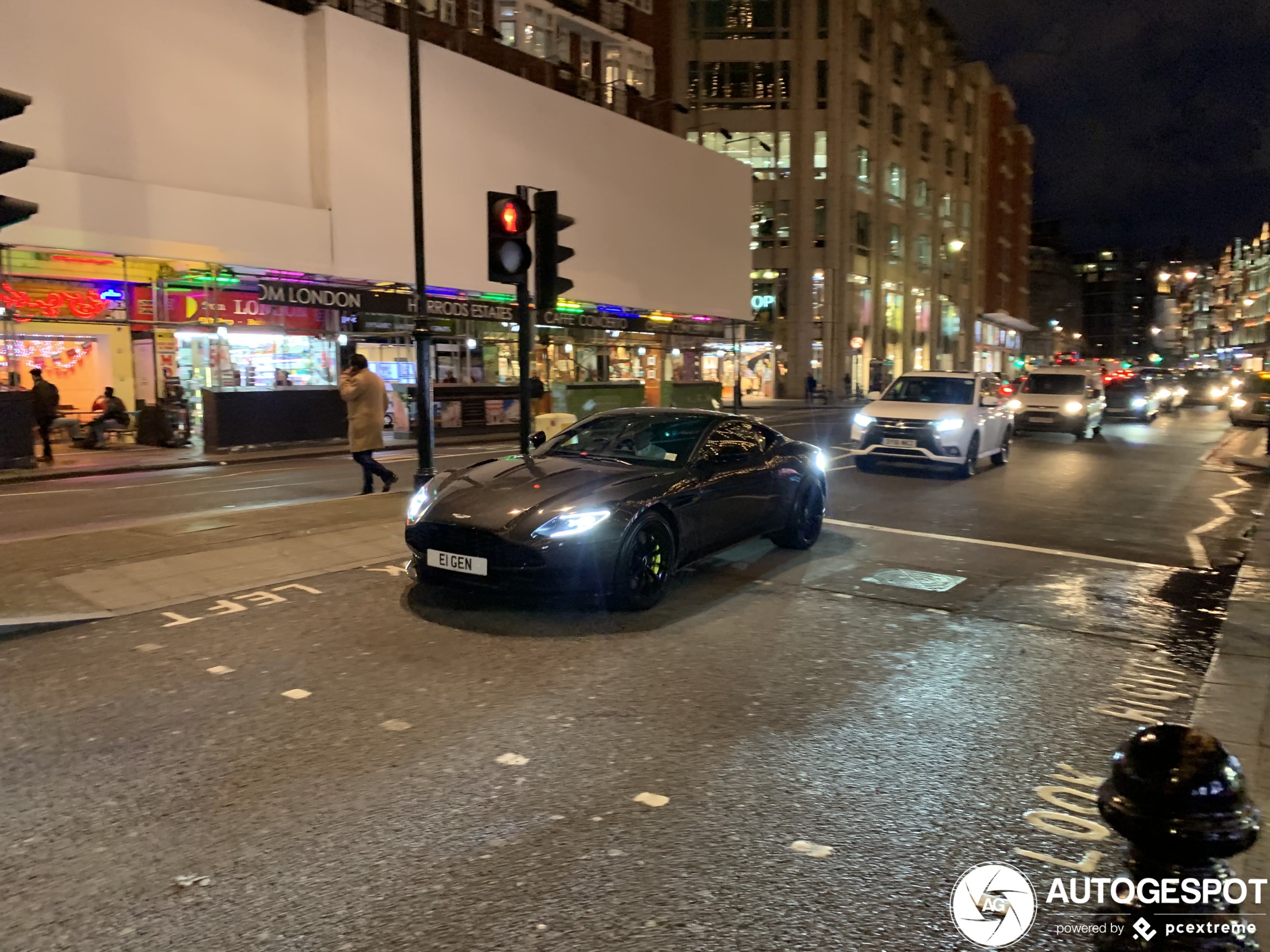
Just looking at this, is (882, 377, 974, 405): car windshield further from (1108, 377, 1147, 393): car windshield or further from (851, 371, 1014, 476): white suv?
(1108, 377, 1147, 393): car windshield

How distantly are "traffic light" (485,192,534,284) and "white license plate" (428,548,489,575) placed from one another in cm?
322

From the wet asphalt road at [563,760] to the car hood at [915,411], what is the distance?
717 centimetres

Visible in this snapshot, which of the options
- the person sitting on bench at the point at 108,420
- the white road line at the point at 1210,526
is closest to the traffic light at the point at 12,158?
the white road line at the point at 1210,526

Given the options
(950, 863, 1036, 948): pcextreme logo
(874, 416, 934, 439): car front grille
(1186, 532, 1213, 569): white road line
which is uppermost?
(874, 416, 934, 439): car front grille

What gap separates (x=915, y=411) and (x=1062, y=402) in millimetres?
10261

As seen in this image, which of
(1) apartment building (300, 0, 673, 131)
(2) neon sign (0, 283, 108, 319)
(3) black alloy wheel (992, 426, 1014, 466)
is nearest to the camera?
(3) black alloy wheel (992, 426, 1014, 466)

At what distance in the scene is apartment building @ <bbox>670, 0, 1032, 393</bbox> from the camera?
51.6 meters

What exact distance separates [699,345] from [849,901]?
125 ft

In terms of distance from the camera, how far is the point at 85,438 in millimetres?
20641

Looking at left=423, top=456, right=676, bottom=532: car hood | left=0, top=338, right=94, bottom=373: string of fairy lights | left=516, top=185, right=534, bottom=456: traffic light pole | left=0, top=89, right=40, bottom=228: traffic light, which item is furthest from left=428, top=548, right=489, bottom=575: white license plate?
left=0, top=338, right=94, bottom=373: string of fairy lights

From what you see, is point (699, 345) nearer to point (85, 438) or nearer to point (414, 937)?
point (85, 438)

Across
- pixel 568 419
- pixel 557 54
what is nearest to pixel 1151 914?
pixel 568 419

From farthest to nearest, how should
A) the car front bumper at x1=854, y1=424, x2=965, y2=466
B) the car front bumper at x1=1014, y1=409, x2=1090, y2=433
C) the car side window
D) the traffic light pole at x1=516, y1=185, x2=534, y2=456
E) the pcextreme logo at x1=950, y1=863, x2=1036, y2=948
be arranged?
the car front bumper at x1=1014, y1=409, x2=1090, y2=433 < the car front bumper at x1=854, y1=424, x2=965, y2=466 < the traffic light pole at x1=516, y1=185, x2=534, y2=456 < the car side window < the pcextreme logo at x1=950, y1=863, x2=1036, y2=948

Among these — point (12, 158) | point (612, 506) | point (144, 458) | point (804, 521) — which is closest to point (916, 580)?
point (804, 521)
